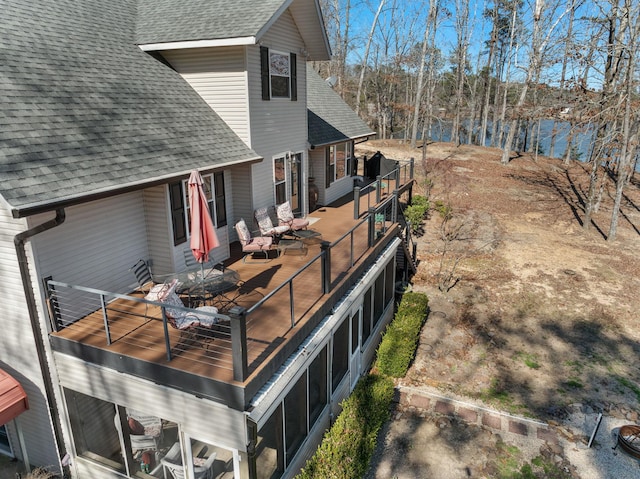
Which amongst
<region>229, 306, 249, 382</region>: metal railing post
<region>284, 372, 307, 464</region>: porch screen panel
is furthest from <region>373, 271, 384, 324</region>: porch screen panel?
<region>229, 306, 249, 382</region>: metal railing post

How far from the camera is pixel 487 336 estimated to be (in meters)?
13.5

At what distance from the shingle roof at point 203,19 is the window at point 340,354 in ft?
23.0

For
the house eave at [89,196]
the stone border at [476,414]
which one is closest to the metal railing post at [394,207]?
the stone border at [476,414]

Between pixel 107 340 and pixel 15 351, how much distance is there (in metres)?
1.96

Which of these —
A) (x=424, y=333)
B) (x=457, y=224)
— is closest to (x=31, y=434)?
(x=424, y=333)

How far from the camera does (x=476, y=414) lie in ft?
33.6

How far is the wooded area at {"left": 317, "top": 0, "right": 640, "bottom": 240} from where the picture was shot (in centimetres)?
2020

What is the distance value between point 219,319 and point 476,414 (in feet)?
22.5

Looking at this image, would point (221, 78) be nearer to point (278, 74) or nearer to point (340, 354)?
point (278, 74)

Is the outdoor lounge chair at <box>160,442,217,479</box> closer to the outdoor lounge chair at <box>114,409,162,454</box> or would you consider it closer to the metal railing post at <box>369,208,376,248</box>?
the outdoor lounge chair at <box>114,409,162,454</box>

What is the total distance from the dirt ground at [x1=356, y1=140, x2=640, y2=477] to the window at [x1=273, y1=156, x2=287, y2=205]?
20.3ft

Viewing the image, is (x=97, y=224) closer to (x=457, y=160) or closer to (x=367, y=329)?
(x=367, y=329)

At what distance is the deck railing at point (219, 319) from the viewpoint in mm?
5762

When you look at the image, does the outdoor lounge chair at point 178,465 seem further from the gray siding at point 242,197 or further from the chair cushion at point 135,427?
the gray siding at point 242,197
